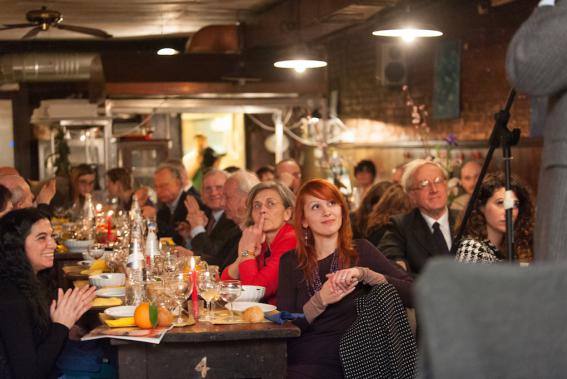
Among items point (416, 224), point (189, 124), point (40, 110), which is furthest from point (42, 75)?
point (416, 224)

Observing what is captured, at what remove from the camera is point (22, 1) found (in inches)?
451

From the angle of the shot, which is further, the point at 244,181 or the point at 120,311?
the point at 244,181

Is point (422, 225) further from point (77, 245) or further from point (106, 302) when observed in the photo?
point (77, 245)

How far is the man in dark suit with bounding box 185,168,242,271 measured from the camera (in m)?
6.17

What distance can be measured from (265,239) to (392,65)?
5975 mm

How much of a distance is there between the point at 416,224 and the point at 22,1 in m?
7.03

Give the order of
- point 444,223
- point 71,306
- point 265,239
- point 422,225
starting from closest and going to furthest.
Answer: point 71,306, point 265,239, point 422,225, point 444,223

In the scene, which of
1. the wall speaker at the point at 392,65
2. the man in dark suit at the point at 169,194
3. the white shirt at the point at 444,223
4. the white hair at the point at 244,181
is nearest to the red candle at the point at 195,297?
the white shirt at the point at 444,223

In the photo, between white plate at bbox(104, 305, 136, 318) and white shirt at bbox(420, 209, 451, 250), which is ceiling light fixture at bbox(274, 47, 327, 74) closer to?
white shirt at bbox(420, 209, 451, 250)

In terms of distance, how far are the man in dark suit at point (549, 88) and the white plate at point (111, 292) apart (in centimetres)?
253

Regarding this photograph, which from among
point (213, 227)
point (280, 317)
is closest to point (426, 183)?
point (213, 227)

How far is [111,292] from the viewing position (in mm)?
4609

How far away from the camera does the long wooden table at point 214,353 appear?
3.52m

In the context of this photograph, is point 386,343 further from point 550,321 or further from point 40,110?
point 40,110
